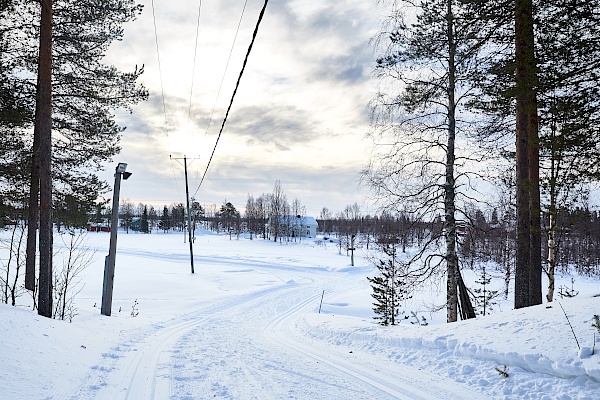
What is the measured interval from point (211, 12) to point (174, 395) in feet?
20.5

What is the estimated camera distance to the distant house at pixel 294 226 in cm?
7303

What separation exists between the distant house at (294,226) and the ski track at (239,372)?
60.4 metres

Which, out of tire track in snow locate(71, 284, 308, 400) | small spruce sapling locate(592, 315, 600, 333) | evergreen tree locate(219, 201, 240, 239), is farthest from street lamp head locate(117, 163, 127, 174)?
evergreen tree locate(219, 201, 240, 239)

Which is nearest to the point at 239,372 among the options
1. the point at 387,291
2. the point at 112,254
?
the point at 112,254

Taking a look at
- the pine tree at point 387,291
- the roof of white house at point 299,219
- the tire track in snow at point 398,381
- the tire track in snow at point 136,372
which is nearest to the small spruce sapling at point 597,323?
the tire track in snow at point 398,381

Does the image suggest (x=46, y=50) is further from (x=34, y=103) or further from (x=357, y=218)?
(x=357, y=218)

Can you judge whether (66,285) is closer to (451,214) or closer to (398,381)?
(398,381)

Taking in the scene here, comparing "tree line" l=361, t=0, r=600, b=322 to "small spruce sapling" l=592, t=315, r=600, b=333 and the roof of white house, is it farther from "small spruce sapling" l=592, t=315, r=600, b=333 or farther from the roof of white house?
the roof of white house

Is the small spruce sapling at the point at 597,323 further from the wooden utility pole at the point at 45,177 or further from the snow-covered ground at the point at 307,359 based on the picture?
the wooden utility pole at the point at 45,177

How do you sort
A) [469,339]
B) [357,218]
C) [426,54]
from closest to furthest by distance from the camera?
[469,339], [426,54], [357,218]

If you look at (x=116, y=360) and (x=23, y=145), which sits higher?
(x=23, y=145)

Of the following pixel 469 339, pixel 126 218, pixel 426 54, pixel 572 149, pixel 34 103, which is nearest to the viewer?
pixel 469 339

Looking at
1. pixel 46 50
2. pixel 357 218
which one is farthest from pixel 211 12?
pixel 357 218

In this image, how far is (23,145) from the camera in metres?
10.6
